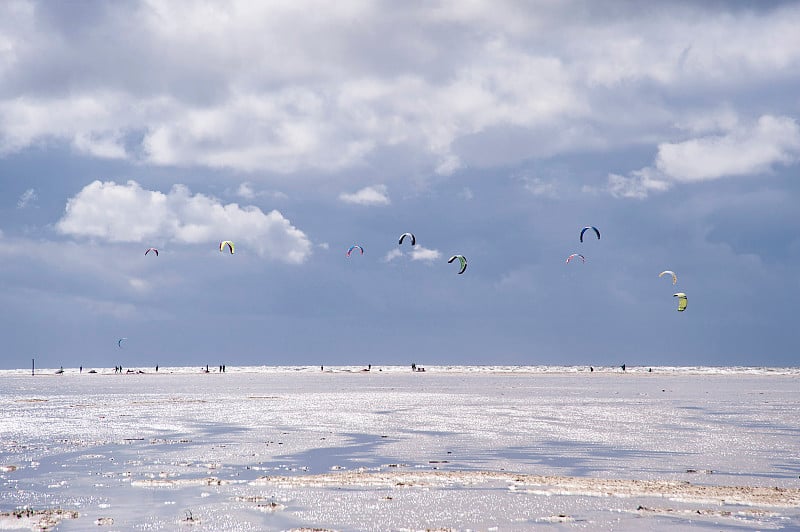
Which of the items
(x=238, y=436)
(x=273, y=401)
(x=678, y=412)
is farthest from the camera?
(x=273, y=401)

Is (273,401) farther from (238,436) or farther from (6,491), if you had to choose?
(6,491)

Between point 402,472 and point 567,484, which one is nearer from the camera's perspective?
point 567,484

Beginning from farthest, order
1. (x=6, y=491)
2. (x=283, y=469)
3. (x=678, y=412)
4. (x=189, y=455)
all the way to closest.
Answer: (x=678, y=412) < (x=189, y=455) < (x=283, y=469) < (x=6, y=491)

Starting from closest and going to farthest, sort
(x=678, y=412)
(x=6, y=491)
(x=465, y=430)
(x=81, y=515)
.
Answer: (x=81, y=515) → (x=6, y=491) → (x=465, y=430) → (x=678, y=412)

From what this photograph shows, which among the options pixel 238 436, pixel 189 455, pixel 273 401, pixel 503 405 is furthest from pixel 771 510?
pixel 273 401

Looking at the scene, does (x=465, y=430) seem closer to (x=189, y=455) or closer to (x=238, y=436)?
(x=238, y=436)

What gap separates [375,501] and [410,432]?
1490cm

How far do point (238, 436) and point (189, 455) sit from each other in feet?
18.6

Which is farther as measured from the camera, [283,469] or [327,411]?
[327,411]

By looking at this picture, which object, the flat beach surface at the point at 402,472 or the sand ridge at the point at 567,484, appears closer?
the flat beach surface at the point at 402,472

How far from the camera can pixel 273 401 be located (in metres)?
54.2

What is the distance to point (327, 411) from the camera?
43844 millimetres

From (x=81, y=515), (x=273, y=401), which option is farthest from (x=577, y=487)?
(x=273, y=401)

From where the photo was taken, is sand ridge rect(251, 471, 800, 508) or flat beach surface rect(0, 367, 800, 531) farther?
sand ridge rect(251, 471, 800, 508)
